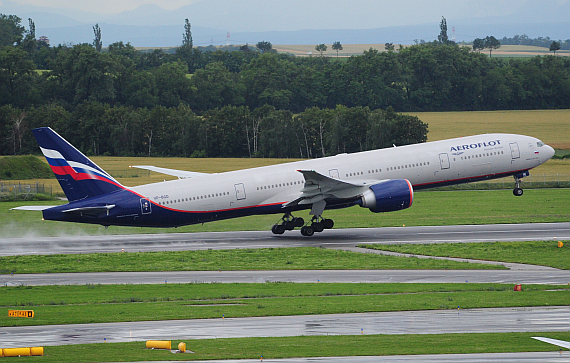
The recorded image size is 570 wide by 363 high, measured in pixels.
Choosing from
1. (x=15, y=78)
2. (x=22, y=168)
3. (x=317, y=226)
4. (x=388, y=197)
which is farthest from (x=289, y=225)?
(x=15, y=78)

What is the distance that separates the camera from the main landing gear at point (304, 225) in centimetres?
4709

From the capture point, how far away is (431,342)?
20.6 m

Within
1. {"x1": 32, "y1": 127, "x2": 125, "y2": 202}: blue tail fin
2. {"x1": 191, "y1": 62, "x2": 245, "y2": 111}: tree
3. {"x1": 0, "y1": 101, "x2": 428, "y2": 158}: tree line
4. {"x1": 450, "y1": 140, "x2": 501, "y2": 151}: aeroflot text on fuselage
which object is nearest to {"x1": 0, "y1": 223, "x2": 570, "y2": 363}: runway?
{"x1": 32, "y1": 127, "x2": 125, "y2": 202}: blue tail fin

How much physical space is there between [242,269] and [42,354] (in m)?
16.9

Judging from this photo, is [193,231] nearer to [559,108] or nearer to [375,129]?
[375,129]

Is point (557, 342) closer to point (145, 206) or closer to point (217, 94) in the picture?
point (145, 206)

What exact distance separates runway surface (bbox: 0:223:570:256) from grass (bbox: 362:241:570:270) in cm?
227

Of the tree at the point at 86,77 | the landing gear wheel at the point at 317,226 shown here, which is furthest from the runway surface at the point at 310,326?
the tree at the point at 86,77

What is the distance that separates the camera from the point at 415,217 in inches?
2217

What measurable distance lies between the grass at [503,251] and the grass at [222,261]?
2342mm

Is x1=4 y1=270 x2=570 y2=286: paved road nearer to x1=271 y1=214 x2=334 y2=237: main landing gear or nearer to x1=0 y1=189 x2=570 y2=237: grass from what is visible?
x1=271 y1=214 x2=334 y2=237: main landing gear

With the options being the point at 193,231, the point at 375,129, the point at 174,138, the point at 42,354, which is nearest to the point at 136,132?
the point at 174,138

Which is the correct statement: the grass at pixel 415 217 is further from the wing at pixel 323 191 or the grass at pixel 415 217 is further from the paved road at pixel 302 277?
the paved road at pixel 302 277

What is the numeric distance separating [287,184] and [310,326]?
2412 cm
